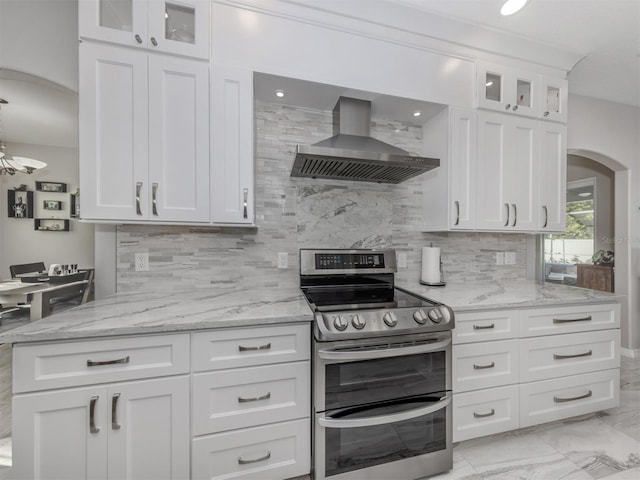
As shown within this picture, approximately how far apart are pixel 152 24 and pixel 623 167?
15.0 ft

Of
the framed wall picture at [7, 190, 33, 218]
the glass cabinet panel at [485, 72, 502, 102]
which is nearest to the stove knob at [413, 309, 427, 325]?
the glass cabinet panel at [485, 72, 502, 102]

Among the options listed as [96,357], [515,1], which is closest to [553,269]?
[515,1]

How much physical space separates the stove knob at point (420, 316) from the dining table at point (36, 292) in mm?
1995

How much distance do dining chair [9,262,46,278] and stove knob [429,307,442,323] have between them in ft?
7.30

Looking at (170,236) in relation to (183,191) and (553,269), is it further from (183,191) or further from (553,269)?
(553,269)

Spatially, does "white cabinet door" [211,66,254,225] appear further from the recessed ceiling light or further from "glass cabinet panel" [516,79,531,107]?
"glass cabinet panel" [516,79,531,107]

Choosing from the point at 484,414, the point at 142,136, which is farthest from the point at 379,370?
the point at 142,136

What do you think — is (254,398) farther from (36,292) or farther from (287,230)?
(36,292)

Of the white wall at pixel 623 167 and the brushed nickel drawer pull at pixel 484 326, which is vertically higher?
the white wall at pixel 623 167

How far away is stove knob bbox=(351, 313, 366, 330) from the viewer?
1.33m

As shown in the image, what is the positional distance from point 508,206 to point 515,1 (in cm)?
135

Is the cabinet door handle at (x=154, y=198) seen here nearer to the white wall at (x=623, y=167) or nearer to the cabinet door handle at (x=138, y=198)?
the cabinet door handle at (x=138, y=198)

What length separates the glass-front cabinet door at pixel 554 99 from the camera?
7.25ft

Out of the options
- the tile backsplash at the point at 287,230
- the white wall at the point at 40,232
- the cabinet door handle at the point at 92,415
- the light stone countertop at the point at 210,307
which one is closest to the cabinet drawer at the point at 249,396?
the light stone countertop at the point at 210,307
